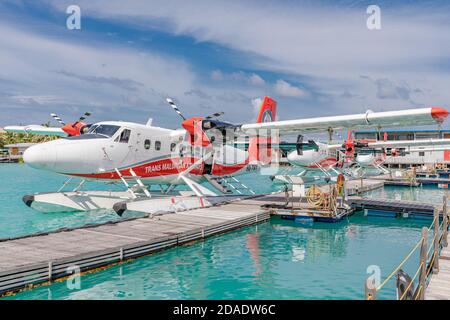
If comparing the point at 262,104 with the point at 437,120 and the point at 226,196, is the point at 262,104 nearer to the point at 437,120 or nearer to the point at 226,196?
the point at 226,196

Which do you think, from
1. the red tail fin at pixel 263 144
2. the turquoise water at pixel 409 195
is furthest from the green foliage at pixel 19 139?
the red tail fin at pixel 263 144

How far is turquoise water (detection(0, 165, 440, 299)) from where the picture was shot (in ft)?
27.3

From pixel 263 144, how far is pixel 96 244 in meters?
15.0

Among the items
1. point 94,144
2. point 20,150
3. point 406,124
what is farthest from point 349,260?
point 20,150

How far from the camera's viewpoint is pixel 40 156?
14086 mm

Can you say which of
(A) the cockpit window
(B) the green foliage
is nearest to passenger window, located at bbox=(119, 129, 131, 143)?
(A) the cockpit window

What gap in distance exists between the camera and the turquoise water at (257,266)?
27.3ft

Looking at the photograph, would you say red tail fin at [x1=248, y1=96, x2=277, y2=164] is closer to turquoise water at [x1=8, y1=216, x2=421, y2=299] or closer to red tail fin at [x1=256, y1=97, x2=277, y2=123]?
red tail fin at [x1=256, y1=97, x2=277, y2=123]

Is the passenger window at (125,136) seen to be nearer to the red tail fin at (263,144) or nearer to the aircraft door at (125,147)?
the aircraft door at (125,147)

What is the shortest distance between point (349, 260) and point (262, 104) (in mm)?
16631

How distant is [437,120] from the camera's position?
14312 mm

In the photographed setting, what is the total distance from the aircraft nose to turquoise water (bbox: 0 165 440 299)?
289 cm

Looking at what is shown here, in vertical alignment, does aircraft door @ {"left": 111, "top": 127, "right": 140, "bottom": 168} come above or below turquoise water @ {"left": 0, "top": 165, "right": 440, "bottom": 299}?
above

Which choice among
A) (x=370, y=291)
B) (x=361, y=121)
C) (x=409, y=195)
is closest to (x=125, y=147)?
(x=361, y=121)
